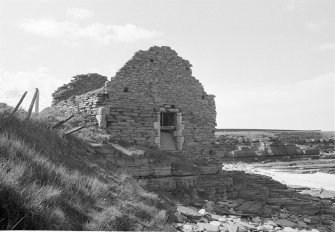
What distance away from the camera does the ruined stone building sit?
11.1 m

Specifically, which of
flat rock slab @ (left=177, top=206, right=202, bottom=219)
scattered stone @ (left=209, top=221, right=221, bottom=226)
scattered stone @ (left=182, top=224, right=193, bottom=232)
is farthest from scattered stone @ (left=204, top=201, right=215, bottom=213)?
scattered stone @ (left=182, top=224, right=193, bottom=232)

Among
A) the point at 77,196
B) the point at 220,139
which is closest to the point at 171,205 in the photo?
the point at 77,196

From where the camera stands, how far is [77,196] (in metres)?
5.54

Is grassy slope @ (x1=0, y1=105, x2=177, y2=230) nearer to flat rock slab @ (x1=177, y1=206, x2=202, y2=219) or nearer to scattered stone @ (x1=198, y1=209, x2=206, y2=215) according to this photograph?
flat rock slab @ (x1=177, y1=206, x2=202, y2=219)

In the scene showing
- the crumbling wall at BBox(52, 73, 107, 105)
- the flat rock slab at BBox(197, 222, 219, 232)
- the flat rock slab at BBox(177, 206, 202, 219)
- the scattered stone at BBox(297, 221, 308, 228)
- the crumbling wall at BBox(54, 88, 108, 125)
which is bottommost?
the scattered stone at BBox(297, 221, 308, 228)

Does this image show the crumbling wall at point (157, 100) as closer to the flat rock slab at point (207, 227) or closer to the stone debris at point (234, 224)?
the stone debris at point (234, 224)

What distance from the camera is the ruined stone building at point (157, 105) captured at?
11125 mm

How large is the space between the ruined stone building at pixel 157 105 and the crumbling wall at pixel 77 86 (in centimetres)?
167

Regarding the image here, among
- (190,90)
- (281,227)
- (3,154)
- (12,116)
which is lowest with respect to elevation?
(281,227)

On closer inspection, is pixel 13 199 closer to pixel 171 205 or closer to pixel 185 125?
pixel 171 205

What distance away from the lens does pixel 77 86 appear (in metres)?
15.2

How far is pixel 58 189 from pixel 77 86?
35.2 feet

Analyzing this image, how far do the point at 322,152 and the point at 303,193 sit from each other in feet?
71.1

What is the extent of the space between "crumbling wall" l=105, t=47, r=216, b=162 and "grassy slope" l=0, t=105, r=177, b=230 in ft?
8.81
